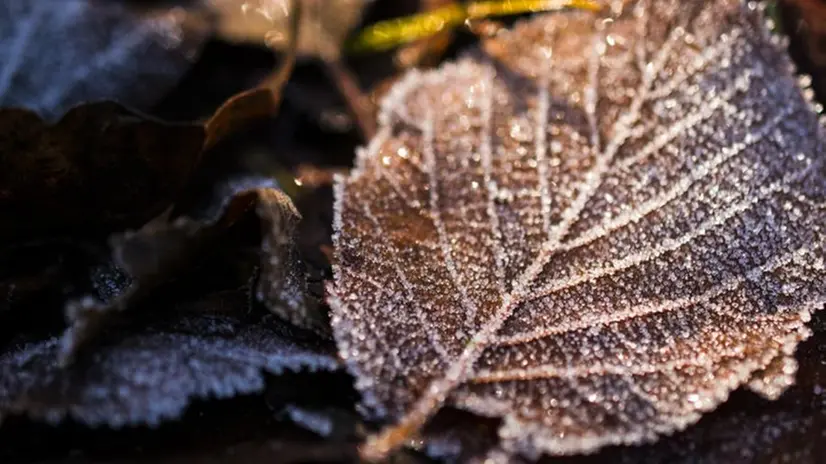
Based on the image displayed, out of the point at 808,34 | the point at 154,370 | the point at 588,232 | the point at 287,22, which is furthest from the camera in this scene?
the point at 287,22

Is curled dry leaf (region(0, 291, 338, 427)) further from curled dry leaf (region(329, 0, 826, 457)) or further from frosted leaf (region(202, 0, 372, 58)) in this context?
frosted leaf (region(202, 0, 372, 58))

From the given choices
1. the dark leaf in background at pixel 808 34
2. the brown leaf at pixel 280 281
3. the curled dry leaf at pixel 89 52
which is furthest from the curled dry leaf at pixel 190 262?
the dark leaf in background at pixel 808 34

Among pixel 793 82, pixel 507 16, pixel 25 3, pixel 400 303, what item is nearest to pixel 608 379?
pixel 400 303

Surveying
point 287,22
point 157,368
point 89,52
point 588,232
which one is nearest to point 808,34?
point 588,232

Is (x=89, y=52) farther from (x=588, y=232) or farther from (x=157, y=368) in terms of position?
(x=588, y=232)

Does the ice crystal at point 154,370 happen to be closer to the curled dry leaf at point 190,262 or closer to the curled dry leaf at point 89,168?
the curled dry leaf at point 190,262
